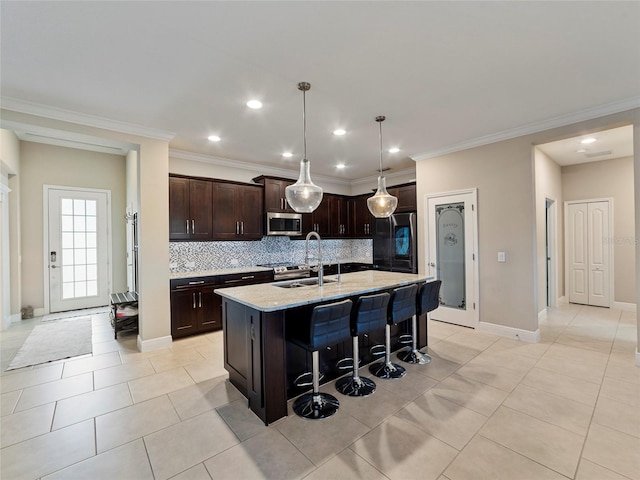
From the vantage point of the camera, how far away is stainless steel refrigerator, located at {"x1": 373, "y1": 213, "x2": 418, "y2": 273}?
5.16 metres

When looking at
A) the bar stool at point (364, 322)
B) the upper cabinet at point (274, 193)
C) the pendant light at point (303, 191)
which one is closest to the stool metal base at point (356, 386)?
the bar stool at point (364, 322)

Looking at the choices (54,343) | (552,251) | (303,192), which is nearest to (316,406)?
(303,192)

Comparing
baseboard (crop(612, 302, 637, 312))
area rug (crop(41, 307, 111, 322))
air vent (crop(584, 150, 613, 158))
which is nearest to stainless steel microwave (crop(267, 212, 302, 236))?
area rug (crop(41, 307, 111, 322))

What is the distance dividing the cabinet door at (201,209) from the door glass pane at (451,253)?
375 cm

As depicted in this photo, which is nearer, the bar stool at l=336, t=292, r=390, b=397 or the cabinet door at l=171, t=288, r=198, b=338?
the bar stool at l=336, t=292, r=390, b=397

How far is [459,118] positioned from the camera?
3518mm

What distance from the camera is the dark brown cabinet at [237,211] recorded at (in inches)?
191

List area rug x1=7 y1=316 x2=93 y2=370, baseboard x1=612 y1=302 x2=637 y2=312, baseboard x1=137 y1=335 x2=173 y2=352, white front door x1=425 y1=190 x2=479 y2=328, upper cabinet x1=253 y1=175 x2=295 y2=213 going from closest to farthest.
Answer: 1. area rug x1=7 y1=316 x2=93 y2=370
2. baseboard x1=137 y1=335 x2=173 y2=352
3. white front door x1=425 y1=190 x2=479 y2=328
4. baseboard x1=612 y1=302 x2=637 y2=312
5. upper cabinet x1=253 y1=175 x2=295 y2=213

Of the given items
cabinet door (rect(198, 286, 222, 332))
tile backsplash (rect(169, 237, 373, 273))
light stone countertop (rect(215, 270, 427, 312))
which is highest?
tile backsplash (rect(169, 237, 373, 273))

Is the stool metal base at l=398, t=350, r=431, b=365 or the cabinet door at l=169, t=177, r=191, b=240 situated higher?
the cabinet door at l=169, t=177, r=191, b=240

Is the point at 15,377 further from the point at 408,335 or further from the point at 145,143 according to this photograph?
the point at 408,335

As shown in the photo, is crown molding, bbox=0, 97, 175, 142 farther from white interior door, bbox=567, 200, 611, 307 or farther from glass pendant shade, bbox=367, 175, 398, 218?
white interior door, bbox=567, 200, 611, 307

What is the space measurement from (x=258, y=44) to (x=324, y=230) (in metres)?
4.40

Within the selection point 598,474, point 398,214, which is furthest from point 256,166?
point 598,474
